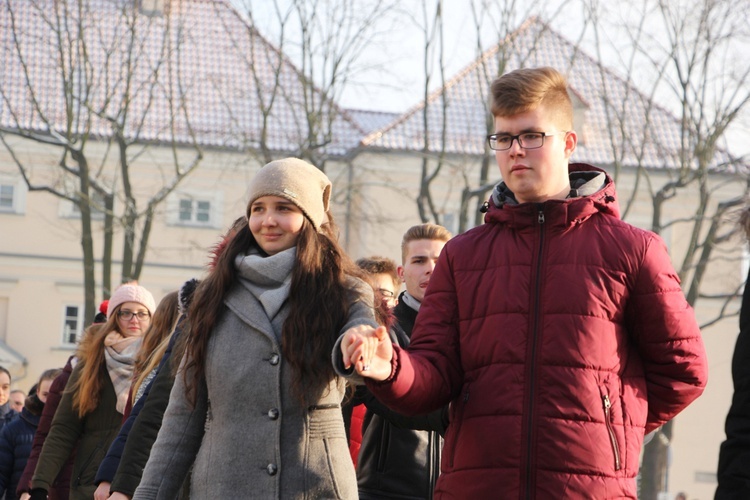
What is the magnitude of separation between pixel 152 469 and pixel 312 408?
2.15ft

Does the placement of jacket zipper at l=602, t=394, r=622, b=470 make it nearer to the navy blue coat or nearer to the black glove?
the black glove

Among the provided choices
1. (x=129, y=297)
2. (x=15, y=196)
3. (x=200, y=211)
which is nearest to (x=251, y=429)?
(x=129, y=297)

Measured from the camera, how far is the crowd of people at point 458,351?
3.81 metres

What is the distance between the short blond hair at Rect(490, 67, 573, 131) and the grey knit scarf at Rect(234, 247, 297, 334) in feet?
3.48

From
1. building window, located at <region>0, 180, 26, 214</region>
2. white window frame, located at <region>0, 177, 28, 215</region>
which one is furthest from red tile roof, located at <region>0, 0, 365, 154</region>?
building window, located at <region>0, 180, 26, 214</region>

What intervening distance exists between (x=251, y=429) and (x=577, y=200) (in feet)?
4.72

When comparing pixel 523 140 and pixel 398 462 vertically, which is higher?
pixel 523 140

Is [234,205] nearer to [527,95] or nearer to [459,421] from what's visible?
[527,95]

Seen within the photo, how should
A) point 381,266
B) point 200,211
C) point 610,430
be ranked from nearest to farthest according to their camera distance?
point 610,430 < point 381,266 < point 200,211

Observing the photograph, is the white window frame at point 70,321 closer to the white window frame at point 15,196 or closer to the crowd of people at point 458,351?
the white window frame at point 15,196

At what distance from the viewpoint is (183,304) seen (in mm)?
5488

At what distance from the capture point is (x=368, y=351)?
11.8ft

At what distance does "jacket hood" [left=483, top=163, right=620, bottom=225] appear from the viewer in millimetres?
4039

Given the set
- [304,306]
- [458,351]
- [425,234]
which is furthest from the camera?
[425,234]
